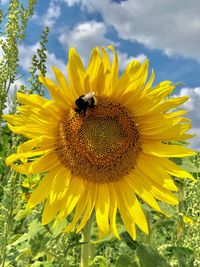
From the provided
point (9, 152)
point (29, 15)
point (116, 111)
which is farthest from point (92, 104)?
point (29, 15)

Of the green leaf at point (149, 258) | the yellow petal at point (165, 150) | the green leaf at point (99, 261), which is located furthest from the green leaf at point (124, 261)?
the yellow petal at point (165, 150)

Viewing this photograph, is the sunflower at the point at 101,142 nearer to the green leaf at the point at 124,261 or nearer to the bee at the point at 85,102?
the bee at the point at 85,102

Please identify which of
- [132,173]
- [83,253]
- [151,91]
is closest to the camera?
[83,253]

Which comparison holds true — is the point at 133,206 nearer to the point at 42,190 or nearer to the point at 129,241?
the point at 129,241

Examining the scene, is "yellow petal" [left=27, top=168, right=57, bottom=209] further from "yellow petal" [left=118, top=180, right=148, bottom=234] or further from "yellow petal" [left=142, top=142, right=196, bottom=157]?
"yellow petal" [left=142, top=142, right=196, bottom=157]

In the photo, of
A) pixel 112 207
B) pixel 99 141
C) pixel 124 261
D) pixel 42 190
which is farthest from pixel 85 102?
pixel 124 261

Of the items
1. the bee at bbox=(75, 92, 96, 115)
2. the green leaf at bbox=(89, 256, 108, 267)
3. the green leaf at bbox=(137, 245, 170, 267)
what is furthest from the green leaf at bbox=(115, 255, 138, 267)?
the bee at bbox=(75, 92, 96, 115)

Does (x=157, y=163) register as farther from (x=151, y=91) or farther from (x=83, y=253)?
(x=83, y=253)
